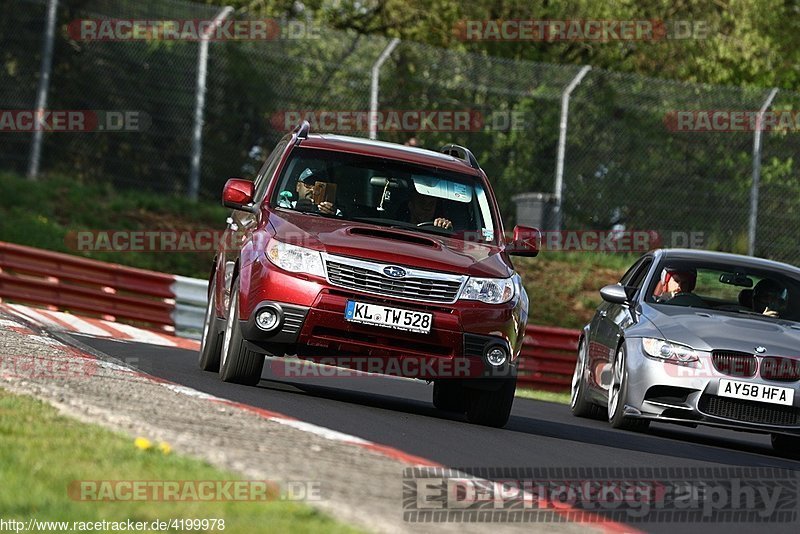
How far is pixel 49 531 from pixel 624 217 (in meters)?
22.0

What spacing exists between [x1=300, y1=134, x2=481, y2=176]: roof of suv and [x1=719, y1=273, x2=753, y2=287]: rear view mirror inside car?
2325 mm

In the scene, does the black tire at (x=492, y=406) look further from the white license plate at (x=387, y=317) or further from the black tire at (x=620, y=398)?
the black tire at (x=620, y=398)

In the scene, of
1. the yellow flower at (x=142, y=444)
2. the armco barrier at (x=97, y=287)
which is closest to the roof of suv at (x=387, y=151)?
the yellow flower at (x=142, y=444)

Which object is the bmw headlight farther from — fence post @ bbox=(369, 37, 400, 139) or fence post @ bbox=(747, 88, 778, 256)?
fence post @ bbox=(747, 88, 778, 256)

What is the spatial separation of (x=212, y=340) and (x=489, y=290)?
277cm

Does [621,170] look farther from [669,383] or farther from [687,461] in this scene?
[687,461]

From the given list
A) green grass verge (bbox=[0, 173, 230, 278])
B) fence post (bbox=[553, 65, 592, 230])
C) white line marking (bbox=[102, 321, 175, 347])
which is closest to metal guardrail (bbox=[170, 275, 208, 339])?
white line marking (bbox=[102, 321, 175, 347])

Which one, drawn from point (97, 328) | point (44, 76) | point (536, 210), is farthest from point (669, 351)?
point (44, 76)

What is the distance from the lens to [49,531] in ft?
16.5

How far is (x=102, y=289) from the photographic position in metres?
21.0

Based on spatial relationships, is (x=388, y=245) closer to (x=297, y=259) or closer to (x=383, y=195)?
(x=297, y=259)

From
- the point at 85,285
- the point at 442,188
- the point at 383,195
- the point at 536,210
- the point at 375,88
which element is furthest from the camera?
the point at 536,210

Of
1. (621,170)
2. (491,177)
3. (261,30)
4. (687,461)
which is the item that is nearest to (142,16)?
(261,30)

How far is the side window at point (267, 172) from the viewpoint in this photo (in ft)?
39.9
